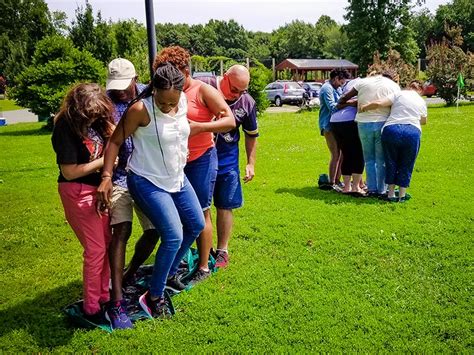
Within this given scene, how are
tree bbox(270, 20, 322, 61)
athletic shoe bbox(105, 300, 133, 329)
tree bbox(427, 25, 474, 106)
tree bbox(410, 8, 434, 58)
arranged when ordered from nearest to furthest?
athletic shoe bbox(105, 300, 133, 329) < tree bbox(427, 25, 474, 106) < tree bbox(410, 8, 434, 58) < tree bbox(270, 20, 322, 61)

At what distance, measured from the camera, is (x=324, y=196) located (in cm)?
736

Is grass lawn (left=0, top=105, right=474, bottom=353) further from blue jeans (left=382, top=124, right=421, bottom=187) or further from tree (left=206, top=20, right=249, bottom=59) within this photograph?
tree (left=206, top=20, right=249, bottom=59)

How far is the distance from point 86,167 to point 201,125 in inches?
37.2

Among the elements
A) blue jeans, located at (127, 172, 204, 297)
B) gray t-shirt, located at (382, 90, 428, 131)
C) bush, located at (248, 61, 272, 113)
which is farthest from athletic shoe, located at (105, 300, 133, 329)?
bush, located at (248, 61, 272, 113)

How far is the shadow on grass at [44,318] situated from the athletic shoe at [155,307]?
0.56 meters

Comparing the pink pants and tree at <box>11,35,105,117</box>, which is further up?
tree at <box>11,35,105,117</box>

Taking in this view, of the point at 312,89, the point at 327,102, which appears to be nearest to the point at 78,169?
the point at 327,102

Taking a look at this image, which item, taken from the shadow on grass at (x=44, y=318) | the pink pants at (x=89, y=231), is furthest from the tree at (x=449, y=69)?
the pink pants at (x=89, y=231)

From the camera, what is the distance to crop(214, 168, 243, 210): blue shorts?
4766 mm

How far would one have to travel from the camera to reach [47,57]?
682 inches

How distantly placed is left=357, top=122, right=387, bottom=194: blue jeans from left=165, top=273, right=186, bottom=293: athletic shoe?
12.5ft

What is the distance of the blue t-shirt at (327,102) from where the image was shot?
24.7ft

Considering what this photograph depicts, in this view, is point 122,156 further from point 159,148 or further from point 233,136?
point 233,136

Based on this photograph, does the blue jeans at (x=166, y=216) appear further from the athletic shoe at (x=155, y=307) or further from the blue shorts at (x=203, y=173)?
the blue shorts at (x=203, y=173)
